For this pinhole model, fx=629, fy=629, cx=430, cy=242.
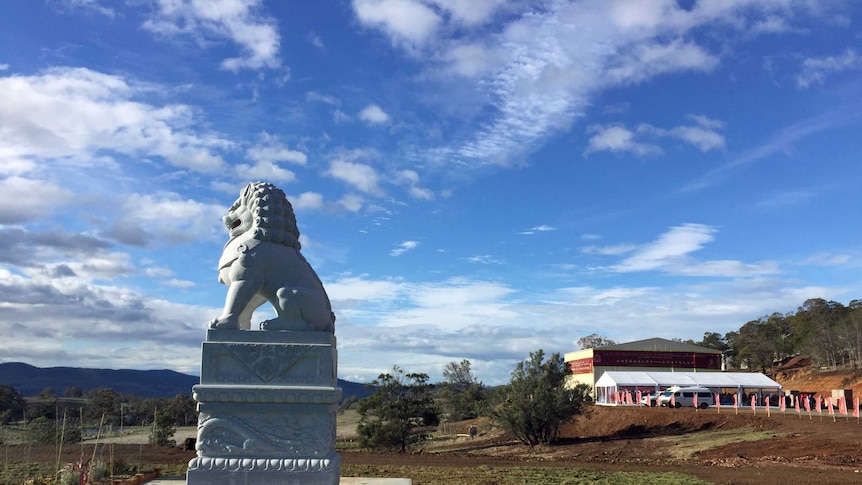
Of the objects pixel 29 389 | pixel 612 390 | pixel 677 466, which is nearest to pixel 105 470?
pixel 677 466

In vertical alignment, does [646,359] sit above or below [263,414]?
below

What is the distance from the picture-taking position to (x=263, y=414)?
5.32 meters

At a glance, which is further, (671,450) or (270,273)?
(671,450)

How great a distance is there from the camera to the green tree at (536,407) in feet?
74.0

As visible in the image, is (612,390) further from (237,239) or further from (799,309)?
(799,309)

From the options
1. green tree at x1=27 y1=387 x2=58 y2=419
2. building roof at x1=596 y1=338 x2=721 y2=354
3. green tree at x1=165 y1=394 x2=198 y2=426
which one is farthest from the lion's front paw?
building roof at x1=596 y1=338 x2=721 y2=354

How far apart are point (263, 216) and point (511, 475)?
7897mm

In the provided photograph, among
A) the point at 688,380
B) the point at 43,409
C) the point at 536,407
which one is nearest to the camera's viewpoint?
the point at 536,407

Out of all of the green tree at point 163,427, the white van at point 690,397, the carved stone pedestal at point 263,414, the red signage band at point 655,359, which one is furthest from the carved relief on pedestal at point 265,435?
the red signage band at point 655,359

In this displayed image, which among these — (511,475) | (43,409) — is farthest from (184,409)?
(511,475)

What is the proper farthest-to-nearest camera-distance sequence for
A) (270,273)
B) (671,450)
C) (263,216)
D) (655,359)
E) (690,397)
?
(655,359) → (690,397) → (671,450) → (263,216) → (270,273)

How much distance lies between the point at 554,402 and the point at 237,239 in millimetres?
18564

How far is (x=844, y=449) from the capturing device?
15.7m

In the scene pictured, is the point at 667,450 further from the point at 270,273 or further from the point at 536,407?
the point at 270,273
